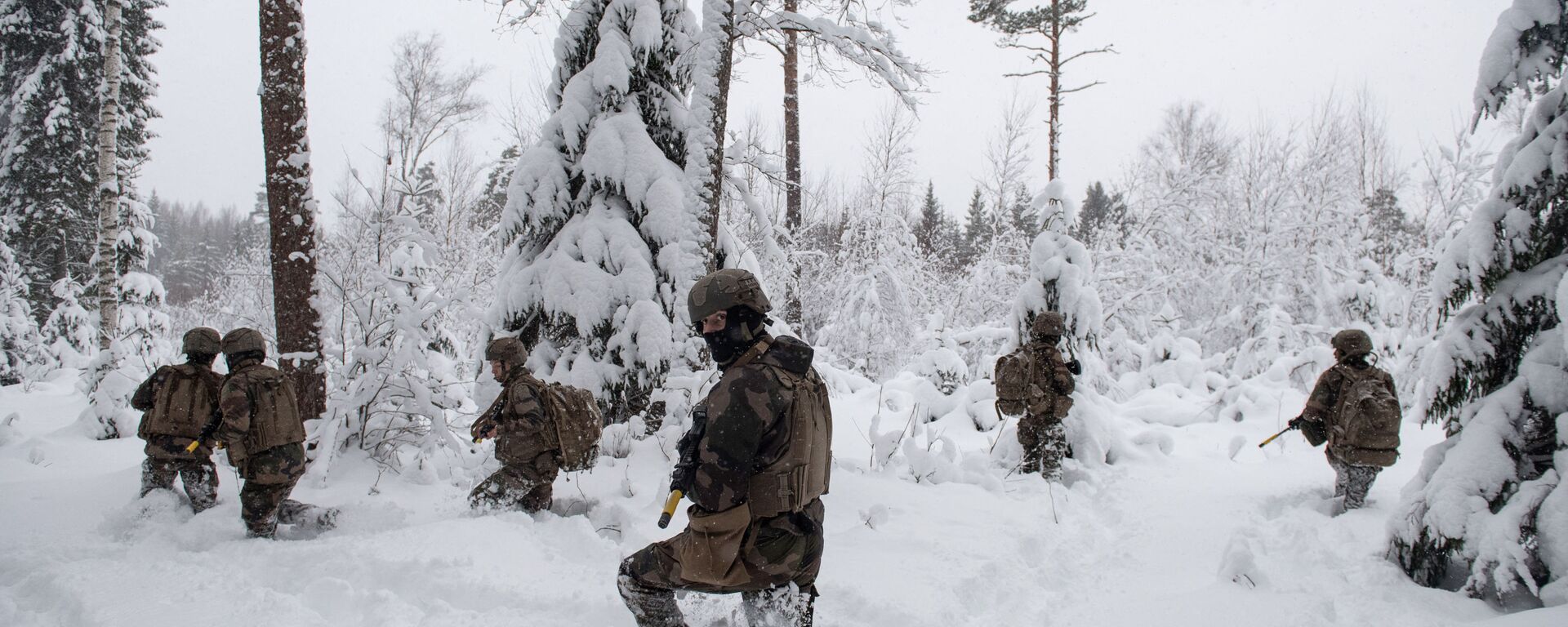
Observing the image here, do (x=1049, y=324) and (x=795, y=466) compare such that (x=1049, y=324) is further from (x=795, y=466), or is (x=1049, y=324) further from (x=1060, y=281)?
(x=795, y=466)

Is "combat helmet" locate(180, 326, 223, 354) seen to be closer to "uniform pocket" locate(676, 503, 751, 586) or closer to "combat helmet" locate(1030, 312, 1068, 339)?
"uniform pocket" locate(676, 503, 751, 586)

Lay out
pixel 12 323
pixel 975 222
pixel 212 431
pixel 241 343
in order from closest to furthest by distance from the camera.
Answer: pixel 241 343
pixel 212 431
pixel 12 323
pixel 975 222

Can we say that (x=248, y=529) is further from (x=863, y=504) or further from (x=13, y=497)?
(x=863, y=504)

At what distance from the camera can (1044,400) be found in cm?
706

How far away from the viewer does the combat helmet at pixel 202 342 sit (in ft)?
15.8

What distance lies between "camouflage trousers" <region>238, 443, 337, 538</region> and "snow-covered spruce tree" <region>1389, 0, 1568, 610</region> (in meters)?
7.15

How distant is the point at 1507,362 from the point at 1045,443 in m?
3.60

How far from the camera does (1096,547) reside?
5332mm

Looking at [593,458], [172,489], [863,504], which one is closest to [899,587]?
[863,504]

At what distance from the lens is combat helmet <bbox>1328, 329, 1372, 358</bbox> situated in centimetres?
570

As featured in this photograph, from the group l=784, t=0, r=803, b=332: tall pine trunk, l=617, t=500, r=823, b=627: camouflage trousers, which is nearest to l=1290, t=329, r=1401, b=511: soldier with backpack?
l=617, t=500, r=823, b=627: camouflage trousers

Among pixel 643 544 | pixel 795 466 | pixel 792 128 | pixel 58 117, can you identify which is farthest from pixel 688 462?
pixel 58 117

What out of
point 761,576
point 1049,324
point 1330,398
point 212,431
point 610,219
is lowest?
point 761,576

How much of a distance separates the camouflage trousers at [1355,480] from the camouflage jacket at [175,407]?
891 cm
